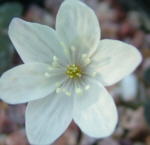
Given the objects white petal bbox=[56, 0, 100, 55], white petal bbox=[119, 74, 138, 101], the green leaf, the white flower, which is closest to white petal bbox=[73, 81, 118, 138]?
the white flower

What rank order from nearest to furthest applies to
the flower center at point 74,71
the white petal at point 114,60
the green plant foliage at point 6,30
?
the white petal at point 114,60 < the flower center at point 74,71 < the green plant foliage at point 6,30

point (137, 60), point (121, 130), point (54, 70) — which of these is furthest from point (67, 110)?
point (121, 130)

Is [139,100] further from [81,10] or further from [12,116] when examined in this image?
[81,10]

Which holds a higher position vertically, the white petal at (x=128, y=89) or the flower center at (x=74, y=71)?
the flower center at (x=74, y=71)

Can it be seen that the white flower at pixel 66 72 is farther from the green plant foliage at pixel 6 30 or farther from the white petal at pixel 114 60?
the green plant foliage at pixel 6 30

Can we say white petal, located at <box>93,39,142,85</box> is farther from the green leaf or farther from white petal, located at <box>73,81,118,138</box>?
the green leaf

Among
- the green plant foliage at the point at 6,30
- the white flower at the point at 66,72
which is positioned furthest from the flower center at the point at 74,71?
the green plant foliage at the point at 6,30

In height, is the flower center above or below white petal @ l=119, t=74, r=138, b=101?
above
